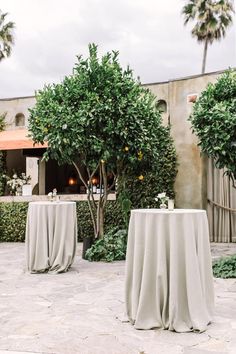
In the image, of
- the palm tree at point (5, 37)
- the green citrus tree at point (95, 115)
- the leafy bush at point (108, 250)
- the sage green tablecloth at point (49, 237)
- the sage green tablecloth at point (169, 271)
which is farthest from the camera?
the palm tree at point (5, 37)

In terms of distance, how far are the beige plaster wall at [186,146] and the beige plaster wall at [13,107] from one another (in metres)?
4.52

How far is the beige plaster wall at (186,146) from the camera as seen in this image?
11633mm

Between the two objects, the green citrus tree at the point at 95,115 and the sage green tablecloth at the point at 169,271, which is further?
the green citrus tree at the point at 95,115

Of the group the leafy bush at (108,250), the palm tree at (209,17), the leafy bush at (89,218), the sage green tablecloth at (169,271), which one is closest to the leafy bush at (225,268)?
the leafy bush at (108,250)

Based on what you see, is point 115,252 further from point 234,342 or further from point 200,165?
point 234,342

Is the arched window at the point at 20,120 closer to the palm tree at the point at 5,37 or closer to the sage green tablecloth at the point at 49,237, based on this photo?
the sage green tablecloth at the point at 49,237

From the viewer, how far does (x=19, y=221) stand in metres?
12.4

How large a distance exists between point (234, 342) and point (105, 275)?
145 inches

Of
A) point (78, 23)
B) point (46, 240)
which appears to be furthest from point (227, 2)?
point (46, 240)

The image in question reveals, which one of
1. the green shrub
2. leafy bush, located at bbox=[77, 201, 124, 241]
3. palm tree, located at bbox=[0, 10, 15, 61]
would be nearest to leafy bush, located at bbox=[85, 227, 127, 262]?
leafy bush, located at bbox=[77, 201, 124, 241]

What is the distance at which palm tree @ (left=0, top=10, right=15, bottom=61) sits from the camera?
76.6ft

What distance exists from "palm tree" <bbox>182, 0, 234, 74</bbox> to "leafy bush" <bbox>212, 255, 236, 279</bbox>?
2129cm

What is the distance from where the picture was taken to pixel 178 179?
38.6ft

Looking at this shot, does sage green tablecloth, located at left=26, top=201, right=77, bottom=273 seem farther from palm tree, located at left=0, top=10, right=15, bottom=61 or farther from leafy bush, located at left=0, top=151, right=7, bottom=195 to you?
palm tree, located at left=0, top=10, right=15, bottom=61
